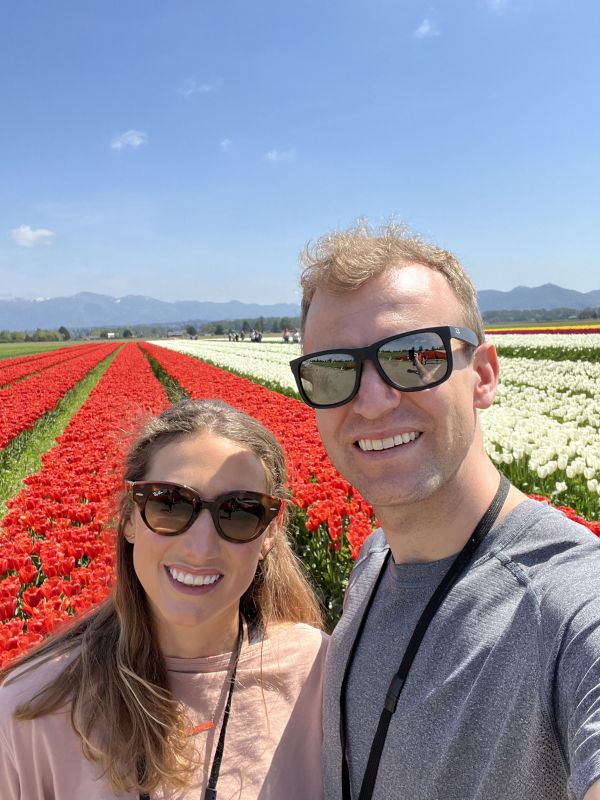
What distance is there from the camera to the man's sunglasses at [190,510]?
79.1 inches

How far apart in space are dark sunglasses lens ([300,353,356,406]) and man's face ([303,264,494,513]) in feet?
0.11

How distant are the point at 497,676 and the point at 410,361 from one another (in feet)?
2.55

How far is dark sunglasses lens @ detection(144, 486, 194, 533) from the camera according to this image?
79.0 inches

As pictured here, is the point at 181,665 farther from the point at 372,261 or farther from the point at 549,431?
the point at 549,431

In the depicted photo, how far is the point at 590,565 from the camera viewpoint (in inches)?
51.8

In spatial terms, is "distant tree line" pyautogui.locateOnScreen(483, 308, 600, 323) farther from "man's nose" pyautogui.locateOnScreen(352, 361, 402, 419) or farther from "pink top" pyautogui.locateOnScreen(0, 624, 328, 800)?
"man's nose" pyautogui.locateOnScreen(352, 361, 402, 419)

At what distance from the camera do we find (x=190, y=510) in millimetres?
2016

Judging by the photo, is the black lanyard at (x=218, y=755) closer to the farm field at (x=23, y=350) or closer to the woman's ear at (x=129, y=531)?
the woman's ear at (x=129, y=531)

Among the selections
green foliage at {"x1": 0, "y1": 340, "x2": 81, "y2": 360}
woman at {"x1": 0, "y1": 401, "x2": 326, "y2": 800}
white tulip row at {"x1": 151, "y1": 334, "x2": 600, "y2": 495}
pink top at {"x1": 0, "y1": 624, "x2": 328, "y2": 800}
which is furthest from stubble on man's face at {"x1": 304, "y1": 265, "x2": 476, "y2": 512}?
green foliage at {"x1": 0, "y1": 340, "x2": 81, "y2": 360}

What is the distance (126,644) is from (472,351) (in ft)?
4.48

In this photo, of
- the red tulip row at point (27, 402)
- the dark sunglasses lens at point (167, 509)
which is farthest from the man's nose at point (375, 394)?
the red tulip row at point (27, 402)

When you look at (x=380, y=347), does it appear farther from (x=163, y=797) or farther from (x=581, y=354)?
(x=581, y=354)

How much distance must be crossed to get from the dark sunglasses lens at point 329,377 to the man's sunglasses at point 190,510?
467 mm

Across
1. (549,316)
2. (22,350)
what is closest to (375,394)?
(22,350)
